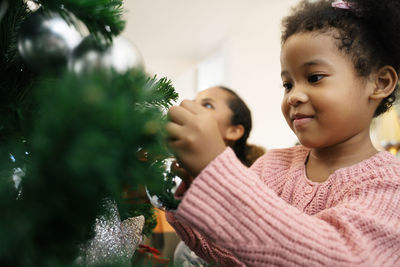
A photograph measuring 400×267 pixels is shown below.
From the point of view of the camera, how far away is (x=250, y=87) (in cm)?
333

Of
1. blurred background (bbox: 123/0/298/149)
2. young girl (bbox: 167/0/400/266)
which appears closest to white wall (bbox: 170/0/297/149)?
blurred background (bbox: 123/0/298/149)

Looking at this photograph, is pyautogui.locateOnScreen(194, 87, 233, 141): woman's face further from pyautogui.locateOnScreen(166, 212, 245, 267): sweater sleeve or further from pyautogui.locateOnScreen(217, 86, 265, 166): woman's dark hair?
pyautogui.locateOnScreen(166, 212, 245, 267): sweater sleeve

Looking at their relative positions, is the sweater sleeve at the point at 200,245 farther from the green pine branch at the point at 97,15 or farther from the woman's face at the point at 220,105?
the woman's face at the point at 220,105

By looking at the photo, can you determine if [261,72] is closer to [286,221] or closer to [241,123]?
[241,123]

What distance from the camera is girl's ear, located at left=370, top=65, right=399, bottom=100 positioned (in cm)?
61

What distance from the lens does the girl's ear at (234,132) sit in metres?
1.41

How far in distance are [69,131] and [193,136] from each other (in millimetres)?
145

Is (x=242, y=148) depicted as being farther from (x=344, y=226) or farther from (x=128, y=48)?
(x=128, y=48)

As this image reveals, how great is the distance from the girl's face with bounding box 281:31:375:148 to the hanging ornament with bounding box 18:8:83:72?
41 cm

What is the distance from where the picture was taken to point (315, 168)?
0.61m

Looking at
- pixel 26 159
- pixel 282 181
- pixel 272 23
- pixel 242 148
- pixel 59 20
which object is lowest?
pixel 242 148

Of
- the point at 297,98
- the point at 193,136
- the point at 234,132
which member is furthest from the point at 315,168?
the point at 234,132

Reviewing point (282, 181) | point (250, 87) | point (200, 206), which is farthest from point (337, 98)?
point (250, 87)

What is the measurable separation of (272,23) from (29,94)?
3.34m
